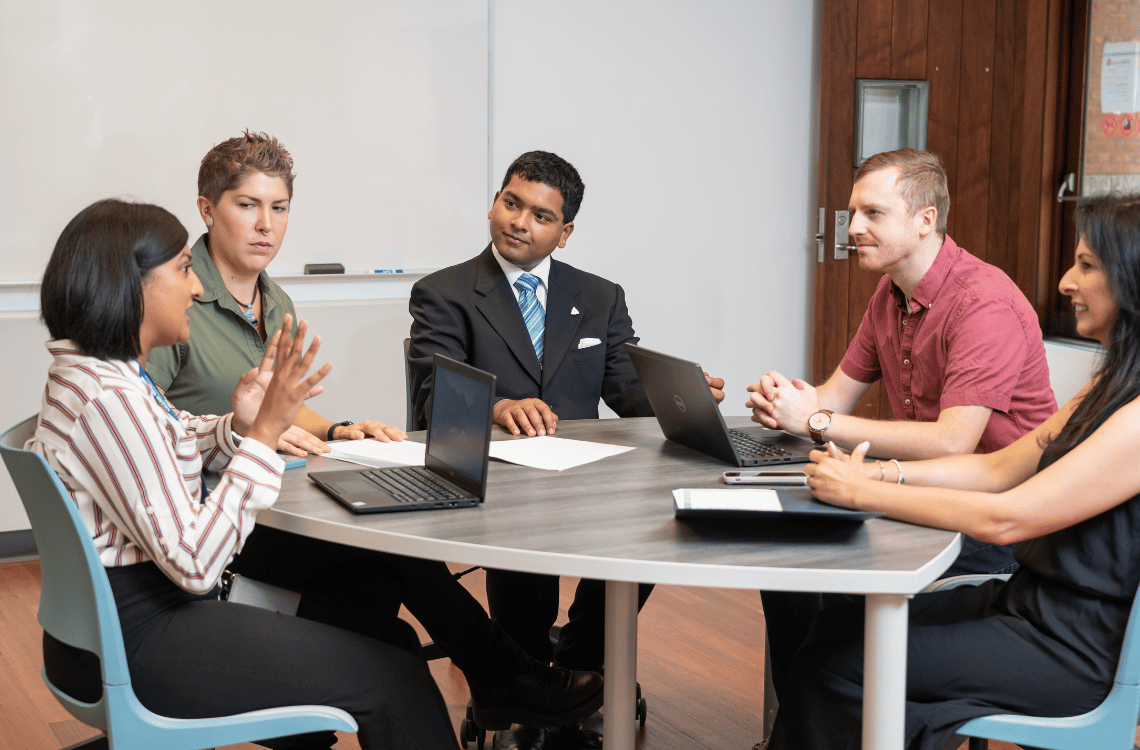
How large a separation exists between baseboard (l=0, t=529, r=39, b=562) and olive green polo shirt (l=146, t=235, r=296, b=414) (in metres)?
1.94

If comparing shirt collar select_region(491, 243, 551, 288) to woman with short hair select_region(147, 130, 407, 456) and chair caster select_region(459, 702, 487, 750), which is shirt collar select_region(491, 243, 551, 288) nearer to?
woman with short hair select_region(147, 130, 407, 456)

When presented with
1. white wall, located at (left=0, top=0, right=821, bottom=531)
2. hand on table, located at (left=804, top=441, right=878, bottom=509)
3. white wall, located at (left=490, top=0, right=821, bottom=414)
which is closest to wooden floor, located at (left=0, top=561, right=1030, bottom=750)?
hand on table, located at (left=804, top=441, right=878, bottom=509)

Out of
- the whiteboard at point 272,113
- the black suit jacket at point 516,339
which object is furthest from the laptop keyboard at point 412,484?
the whiteboard at point 272,113

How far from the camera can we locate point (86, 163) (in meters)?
3.74

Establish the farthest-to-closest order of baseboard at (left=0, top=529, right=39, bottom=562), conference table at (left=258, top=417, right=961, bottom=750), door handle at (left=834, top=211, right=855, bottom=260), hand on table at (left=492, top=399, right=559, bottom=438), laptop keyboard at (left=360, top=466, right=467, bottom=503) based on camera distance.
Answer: door handle at (left=834, top=211, right=855, bottom=260) < baseboard at (left=0, top=529, right=39, bottom=562) < hand on table at (left=492, top=399, right=559, bottom=438) < laptop keyboard at (left=360, top=466, right=467, bottom=503) < conference table at (left=258, top=417, right=961, bottom=750)

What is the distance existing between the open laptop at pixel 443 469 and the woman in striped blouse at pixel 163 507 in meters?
0.20

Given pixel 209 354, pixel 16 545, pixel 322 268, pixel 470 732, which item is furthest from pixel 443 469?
pixel 16 545

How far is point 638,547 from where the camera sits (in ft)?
4.81

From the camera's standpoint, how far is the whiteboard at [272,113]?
12.0 ft

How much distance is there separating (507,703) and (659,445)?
2.04 ft

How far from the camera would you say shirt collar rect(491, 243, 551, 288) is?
288 cm

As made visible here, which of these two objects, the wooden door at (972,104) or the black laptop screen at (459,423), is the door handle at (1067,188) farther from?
the black laptop screen at (459,423)

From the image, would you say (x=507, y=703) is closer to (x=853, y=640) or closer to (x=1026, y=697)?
(x=853, y=640)

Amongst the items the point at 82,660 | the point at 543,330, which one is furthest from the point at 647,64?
the point at 82,660
